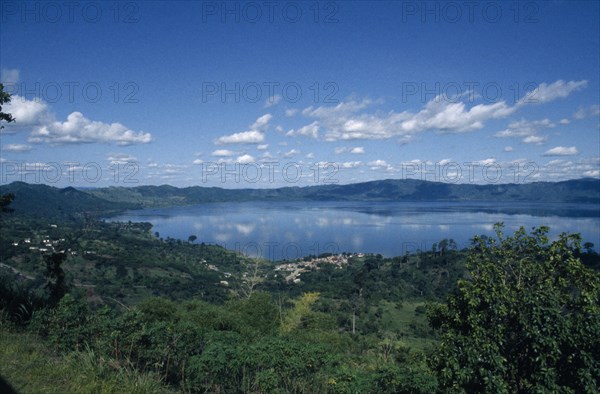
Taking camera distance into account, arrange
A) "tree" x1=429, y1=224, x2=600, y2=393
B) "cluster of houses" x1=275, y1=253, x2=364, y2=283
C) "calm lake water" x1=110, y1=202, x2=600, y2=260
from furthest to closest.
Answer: "calm lake water" x1=110, y1=202, x2=600, y2=260
"cluster of houses" x1=275, y1=253, x2=364, y2=283
"tree" x1=429, y1=224, x2=600, y2=393

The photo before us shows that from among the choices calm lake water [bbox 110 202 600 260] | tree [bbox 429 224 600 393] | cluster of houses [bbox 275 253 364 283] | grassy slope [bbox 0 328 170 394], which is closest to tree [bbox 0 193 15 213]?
grassy slope [bbox 0 328 170 394]

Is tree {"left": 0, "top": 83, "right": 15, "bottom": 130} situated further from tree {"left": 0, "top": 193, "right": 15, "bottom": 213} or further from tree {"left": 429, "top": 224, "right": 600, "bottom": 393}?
tree {"left": 429, "top": 224, "right": 600, "bottom": 393}

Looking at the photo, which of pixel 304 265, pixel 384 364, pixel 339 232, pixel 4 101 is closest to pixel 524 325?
pixel 384 364

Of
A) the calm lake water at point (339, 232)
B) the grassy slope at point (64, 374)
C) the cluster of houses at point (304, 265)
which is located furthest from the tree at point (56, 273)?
the calm lake water at point (339, 232)

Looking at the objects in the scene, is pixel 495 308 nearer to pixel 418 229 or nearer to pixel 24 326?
pixel 24 326

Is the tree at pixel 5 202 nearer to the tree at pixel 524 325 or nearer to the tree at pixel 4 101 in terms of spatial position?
the tree at pixel 4 101

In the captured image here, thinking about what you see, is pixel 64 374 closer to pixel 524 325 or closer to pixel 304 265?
pixel 524 325
